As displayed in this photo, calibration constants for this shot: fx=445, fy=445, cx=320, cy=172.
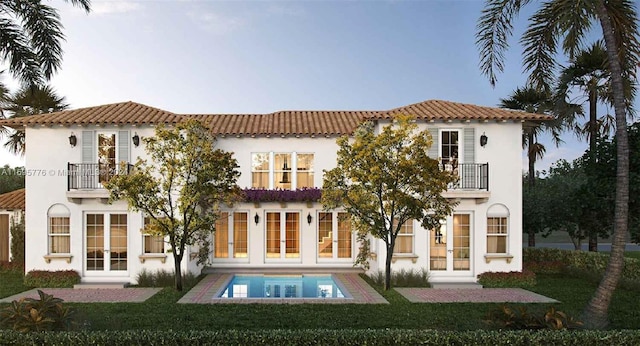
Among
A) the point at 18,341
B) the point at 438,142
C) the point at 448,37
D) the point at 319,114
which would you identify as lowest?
the point at 18,341

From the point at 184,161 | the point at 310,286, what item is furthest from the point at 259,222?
the point at 184,161

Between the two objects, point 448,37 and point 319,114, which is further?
point 319,114

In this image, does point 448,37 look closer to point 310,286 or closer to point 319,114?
point 319,114

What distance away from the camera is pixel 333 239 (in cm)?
1945

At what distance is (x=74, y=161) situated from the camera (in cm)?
1638

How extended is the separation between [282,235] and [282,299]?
6196mm

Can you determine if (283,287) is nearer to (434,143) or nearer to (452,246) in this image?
(452,246)

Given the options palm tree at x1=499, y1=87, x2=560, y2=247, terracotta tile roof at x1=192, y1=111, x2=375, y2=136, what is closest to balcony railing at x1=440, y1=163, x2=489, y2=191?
terracotta tile roof at x1=192, y1=111, x2=375, y2=136

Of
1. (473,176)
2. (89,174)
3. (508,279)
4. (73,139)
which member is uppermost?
(73,139)

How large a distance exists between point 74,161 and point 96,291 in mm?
4946

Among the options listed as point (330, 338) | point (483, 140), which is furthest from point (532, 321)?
point (483, 140)

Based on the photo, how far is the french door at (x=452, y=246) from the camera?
16469mm

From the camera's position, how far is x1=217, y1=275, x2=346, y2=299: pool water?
14.5 meters

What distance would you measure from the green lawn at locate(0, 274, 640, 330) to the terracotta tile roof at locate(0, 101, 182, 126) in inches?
249
